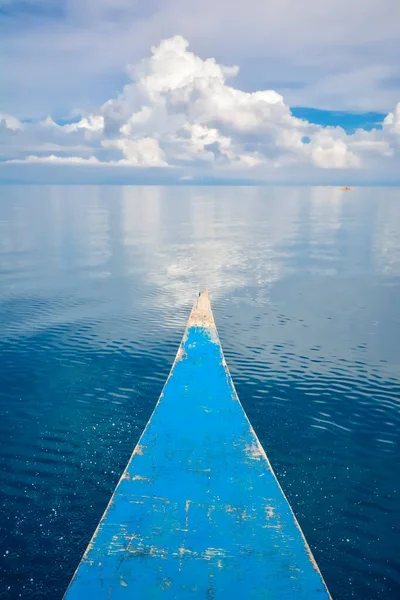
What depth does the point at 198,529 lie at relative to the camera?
1559 centimetres

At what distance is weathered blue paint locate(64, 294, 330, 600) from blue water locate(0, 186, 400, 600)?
10.4ft

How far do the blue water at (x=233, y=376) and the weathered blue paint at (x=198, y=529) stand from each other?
3.17 metres

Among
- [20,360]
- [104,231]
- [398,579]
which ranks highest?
[104,231]

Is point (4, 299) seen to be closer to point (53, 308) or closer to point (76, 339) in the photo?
point (53, 308)

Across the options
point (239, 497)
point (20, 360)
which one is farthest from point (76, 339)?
point (239, 497)

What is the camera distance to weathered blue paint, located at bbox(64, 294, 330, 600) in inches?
532

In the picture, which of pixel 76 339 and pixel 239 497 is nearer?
pixel 239 497

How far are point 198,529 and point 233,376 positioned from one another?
18310 millimetres

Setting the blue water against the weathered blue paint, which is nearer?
the weathered blue paint

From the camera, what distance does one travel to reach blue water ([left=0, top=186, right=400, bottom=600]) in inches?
723

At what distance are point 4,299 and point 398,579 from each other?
4955cm

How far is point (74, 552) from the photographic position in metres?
17.3

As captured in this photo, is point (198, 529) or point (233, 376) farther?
point (233, 376)

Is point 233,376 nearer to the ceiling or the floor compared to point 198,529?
nearer to the floor
